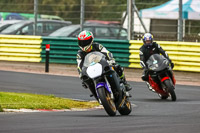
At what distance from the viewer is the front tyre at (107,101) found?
31.5 feet

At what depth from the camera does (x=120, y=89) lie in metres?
10.3

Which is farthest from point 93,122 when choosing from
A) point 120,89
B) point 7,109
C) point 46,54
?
point 46,54

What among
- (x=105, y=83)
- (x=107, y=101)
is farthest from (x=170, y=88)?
(x=107, y=101)

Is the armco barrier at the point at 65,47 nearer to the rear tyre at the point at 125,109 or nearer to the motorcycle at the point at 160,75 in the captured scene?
the motorcycle at the point at 160,75

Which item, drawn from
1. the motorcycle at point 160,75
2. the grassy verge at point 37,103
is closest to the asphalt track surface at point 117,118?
the motorcycle at point 160,75

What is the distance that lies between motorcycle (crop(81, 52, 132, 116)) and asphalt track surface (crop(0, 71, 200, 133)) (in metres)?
0.20

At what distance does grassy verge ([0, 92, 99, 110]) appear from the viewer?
11.1 meters

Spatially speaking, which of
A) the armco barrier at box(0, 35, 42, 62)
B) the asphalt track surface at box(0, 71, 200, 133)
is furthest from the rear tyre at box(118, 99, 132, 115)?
the armco barrier at box(0, 35, 42, 62)

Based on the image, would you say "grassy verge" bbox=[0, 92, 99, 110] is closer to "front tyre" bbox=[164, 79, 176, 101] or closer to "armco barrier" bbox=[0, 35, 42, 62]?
"front tyre" bbox=[164, 79, 176, 101]

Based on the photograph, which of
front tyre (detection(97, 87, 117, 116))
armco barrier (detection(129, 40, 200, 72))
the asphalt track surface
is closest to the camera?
the asphalt track surface

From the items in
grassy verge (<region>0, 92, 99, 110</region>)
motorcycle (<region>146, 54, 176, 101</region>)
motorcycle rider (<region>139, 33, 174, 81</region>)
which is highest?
motorcycle rider (<region>139, 33, 174, 81</region>)

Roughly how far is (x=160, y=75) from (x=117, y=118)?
4965 mm

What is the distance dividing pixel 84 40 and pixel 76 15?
12399mm

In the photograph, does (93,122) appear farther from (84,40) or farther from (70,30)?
(70,30)
